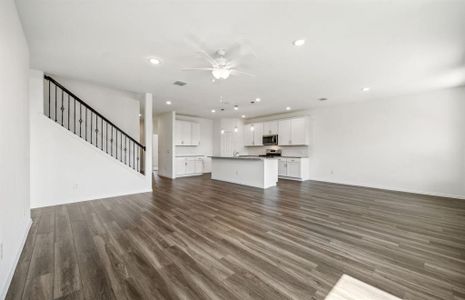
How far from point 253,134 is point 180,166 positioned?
144 inches

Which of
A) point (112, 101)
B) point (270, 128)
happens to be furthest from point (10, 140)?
point (270, 128)

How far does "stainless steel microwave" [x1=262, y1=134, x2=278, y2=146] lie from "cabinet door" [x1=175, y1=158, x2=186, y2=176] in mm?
3652

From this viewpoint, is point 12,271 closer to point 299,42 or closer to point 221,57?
point 221,57

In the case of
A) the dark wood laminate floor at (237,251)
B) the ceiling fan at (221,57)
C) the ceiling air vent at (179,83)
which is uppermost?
the ceiling air vent at (179,83)

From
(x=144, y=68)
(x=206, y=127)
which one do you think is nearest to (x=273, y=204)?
(x=144, y=68)

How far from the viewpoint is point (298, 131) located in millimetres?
7340

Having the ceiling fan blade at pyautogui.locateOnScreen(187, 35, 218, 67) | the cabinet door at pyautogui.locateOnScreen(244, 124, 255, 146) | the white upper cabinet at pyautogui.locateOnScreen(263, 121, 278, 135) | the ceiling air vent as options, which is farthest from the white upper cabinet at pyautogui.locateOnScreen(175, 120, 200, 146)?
the ceiling fan blade at pyautogui.locateOnScreen(187, 35, 218, 67)

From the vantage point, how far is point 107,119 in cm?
493

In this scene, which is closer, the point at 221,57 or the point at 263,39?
the point at 263,39

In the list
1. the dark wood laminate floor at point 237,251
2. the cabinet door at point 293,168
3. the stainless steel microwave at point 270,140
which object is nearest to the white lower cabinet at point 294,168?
the cabinet door at point 293,168

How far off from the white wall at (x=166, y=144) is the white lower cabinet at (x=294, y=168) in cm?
445

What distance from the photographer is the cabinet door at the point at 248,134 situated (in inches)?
356

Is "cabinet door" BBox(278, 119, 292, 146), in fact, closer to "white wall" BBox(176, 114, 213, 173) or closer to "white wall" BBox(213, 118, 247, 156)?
"white wall" BBox(213, 118, 247, 156)

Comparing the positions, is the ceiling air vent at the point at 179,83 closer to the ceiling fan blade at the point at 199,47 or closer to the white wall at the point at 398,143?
Result: the ceiling fan blade at the point at 199,47
